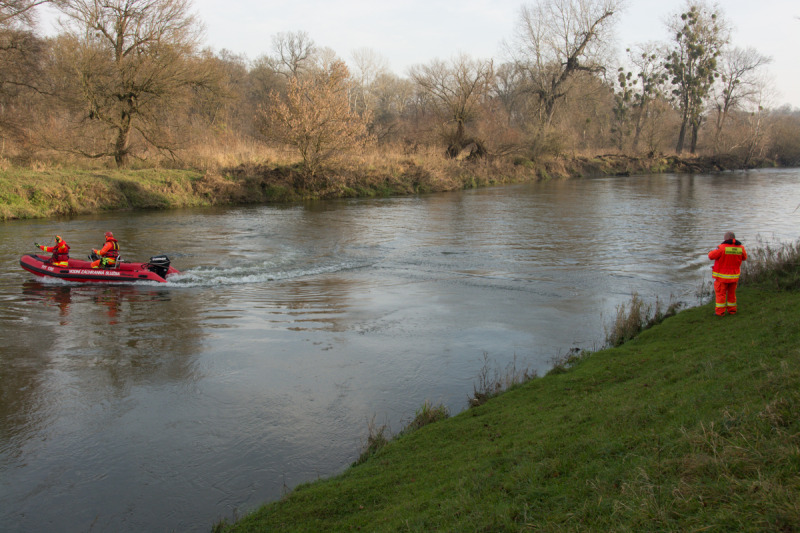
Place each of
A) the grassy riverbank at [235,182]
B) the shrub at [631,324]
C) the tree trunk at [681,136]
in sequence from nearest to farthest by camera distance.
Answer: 1. the shrub at [631,324]
2. the grassy riverbank at [235,182]
3. the tree trunk at [681,136]

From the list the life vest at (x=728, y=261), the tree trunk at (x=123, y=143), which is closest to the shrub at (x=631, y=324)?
the life vest at (x=728, y=261)

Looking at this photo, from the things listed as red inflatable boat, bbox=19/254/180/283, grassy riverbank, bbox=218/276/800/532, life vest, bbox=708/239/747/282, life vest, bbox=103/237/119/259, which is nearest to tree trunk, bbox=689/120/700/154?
life vest, bbox=708/239/747/282

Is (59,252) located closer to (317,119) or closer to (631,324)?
(631,324)

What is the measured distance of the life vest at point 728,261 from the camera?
8344mm

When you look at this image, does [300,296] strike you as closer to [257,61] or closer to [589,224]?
[589,224]

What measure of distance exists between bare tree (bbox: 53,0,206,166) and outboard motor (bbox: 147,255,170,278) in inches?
714

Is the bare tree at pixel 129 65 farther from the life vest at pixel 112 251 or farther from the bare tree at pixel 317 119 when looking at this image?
the life vest at pixel 112 251

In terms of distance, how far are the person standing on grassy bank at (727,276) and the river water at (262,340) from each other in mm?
2060

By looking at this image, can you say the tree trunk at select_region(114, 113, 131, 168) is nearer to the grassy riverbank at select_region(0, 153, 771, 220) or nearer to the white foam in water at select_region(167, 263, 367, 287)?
the grassy riverbank at select_region(0, 153, 771, 220)

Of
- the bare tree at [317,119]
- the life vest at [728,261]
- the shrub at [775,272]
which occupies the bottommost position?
the shrub at [775,272]

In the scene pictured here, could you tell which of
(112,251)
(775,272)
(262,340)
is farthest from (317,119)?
(775,272)

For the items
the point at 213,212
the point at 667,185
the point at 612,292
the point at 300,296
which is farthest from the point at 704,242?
the point at 667,185

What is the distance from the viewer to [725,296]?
845 centimetres

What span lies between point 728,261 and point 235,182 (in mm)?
27870
